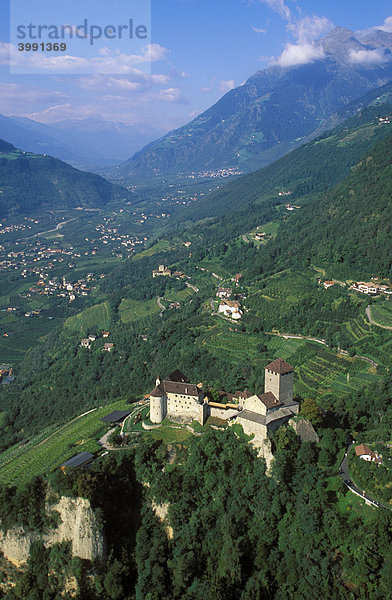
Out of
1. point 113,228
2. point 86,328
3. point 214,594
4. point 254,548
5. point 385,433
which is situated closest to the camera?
point 214,594

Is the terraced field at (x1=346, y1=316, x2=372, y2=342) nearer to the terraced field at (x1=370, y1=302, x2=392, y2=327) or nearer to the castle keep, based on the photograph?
the terraced field at (x1=370, y1=302, x2=392, y2=327)

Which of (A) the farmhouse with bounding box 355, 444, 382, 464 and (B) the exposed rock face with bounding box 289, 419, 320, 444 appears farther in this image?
(B) the exposed rock face with bounding box 289, 419, 320, 444

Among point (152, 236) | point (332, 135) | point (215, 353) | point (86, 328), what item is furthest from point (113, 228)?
point (215, 353)

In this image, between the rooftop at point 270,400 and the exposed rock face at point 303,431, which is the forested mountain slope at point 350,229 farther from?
the exposed rock face at point 303,431

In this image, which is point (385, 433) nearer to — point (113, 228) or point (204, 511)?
point (204, 511)

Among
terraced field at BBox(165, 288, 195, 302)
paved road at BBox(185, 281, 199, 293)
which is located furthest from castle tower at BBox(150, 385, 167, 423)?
paved road at BBox(185, 281, 199, 293)

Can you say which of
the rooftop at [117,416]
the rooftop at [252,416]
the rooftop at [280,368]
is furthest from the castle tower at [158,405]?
the rooftop at [280,368]
